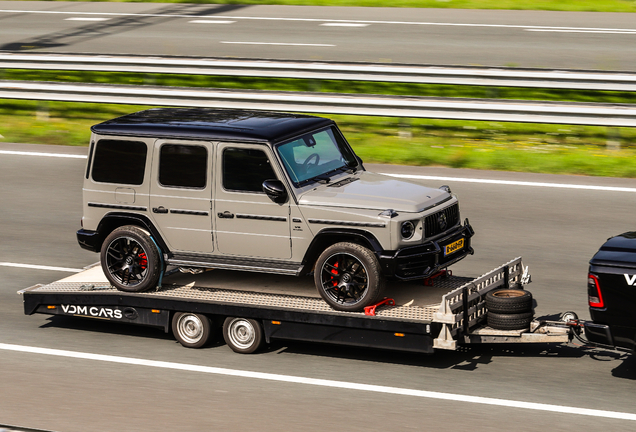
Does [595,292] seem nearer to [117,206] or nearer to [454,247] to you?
[454,247]

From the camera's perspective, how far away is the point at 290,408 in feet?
25.1

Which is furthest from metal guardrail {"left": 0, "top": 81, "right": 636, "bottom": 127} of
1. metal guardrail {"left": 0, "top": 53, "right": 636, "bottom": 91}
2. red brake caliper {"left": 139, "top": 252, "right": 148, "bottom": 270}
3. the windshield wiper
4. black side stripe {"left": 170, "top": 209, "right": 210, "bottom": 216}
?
red brake caliper {"left": 139, "top": 252, "right": 148, "bottom": 270}

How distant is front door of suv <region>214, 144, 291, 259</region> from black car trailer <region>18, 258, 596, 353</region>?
0.49 meters

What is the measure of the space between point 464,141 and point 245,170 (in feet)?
27.2

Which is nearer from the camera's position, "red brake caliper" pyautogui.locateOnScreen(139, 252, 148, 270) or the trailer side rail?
the trailer side rail

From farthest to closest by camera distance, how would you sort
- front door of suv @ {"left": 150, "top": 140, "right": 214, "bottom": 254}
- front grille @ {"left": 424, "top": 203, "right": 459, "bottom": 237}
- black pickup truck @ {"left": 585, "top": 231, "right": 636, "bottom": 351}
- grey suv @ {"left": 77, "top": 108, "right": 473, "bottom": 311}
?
front door of suv @ {"left": 150, "top": 140, "right": 214, "bottom": 254} → front grille @ {"left": 424, "top": 203, "right": 459, "bottom": 237} → grey suv @ {"left": 77, "top": 108, "right": 473, "bottom": 311} → black pickup truck @ {"left": 585, "top": 231, "right": 636, "bottom": 351}

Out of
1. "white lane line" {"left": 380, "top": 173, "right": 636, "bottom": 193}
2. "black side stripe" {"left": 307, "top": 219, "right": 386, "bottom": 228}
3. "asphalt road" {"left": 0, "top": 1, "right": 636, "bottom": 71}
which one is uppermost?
"asphalt road" {"left": 0, "top": 1, "right": 636, "bottom": 71}

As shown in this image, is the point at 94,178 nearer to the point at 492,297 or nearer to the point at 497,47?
the point at 492,297

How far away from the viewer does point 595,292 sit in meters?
7.50

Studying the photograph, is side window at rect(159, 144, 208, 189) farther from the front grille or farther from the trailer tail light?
the trailer tail light

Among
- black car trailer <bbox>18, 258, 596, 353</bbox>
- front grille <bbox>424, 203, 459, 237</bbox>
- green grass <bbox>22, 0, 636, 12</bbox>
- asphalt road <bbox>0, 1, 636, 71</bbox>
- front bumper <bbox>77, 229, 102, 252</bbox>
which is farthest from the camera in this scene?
green grass <bbox>22, 0, 636, 12</bbox>

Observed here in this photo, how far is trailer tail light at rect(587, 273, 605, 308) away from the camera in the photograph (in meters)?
7.47

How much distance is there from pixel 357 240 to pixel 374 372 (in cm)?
121

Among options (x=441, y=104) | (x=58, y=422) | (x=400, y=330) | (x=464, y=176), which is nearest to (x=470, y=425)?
(x=400, y=330)
